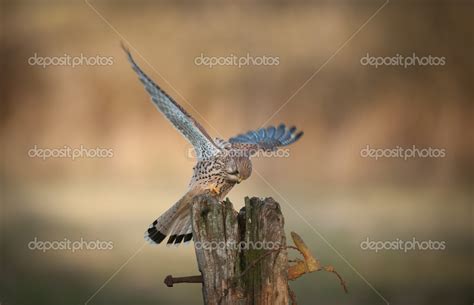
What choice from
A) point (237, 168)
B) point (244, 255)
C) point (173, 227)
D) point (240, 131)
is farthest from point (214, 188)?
point (240, 131)

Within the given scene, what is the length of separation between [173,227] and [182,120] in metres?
0.51

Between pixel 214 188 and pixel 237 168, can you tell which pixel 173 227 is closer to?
pixel 214 188

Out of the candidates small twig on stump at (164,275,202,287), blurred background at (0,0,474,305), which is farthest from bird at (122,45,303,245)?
blurred background at (0,0,474,305)

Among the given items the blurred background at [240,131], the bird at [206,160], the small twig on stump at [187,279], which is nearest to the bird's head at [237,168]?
the bird at [206,160]

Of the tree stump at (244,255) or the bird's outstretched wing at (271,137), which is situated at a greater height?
the bird's outstretched wing at (271,137)

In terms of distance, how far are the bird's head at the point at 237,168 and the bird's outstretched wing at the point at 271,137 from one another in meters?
0.15

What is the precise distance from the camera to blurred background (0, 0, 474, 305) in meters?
6.45

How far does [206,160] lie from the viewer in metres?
4.16

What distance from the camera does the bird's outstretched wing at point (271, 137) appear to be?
418cm

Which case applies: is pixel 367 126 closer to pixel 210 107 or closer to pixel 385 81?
pixel 385 81

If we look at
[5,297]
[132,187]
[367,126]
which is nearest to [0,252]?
[5,297]

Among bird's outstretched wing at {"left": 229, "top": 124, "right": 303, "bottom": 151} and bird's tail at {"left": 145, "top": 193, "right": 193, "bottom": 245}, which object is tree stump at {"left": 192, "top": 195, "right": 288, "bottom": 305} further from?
bird's outstretched wing at {"left": 229, "top": 124, "right": 303, "bottom": 151}

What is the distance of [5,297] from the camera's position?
6426 mm

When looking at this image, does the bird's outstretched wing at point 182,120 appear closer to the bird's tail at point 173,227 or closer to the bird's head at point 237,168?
the bird's head at point 237,168
